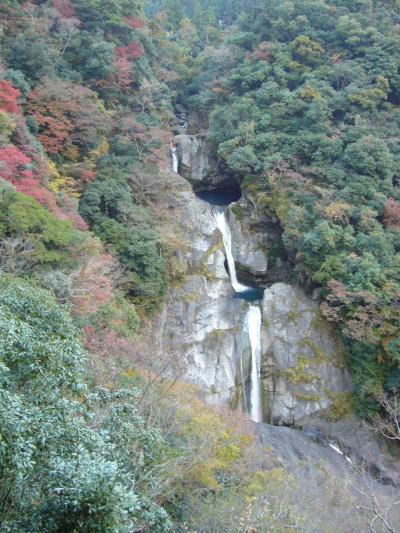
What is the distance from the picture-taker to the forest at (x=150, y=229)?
6.88 meters

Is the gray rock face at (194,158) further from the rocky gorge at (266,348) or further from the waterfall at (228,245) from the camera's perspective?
the rocky gorge at (266,348)

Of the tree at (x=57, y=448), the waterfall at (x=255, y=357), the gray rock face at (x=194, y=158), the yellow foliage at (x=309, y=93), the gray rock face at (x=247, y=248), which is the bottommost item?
the waterfall at (x=255, y=357)

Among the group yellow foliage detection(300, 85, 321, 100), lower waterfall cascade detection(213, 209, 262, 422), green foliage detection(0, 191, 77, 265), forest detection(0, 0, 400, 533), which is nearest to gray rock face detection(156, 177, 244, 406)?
lower waterfall cascade detection(213, 209, 262, 422)

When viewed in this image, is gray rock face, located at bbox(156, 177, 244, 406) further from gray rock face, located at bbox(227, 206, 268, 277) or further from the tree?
the tree

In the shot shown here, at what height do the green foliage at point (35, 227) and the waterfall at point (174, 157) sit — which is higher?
the green foliage at point (35, 227)

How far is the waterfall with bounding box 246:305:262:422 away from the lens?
20641mm

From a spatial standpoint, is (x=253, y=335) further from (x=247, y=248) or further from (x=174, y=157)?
(x=174, y=157)

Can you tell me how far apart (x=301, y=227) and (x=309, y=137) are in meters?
6.06

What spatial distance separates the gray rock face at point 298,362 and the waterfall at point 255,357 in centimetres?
31

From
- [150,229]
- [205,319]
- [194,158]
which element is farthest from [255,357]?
[194,158]

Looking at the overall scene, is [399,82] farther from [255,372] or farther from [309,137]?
[255,372]

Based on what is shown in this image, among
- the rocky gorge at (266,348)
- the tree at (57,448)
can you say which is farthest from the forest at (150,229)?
the rocky gorge at (266,348)

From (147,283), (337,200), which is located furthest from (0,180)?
(337,200)

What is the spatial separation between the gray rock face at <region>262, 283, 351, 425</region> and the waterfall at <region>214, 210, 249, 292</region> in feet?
10.8
